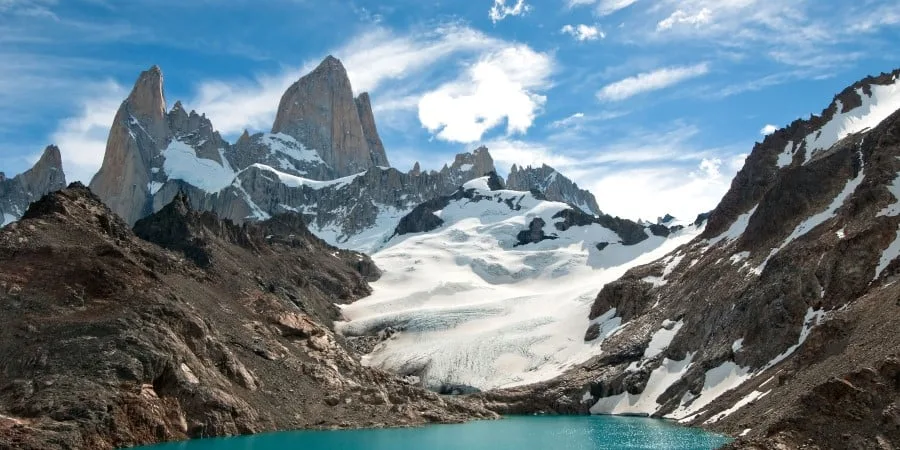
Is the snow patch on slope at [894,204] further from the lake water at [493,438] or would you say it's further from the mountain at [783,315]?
the lake water at [493,438]

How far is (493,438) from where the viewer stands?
6656cm

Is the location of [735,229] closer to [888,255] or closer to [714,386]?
[714,386]

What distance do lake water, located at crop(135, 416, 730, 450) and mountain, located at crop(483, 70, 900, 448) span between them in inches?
147

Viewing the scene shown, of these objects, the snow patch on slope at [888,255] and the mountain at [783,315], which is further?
the snow patch on slope at [888,255]

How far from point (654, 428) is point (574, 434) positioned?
7.52 meters

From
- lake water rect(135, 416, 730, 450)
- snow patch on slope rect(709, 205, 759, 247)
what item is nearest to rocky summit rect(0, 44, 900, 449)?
snow patch on slope rect(709, 205, 759, 247)

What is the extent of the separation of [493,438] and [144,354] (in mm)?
28577

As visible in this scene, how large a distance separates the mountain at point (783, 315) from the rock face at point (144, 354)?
71.7 feet

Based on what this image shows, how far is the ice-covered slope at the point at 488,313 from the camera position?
112062mm

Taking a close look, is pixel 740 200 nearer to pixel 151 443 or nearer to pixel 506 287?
pixel 506 287

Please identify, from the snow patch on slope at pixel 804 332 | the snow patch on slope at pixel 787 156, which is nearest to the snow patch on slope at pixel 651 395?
the snow patch on slope at pixel 804 332

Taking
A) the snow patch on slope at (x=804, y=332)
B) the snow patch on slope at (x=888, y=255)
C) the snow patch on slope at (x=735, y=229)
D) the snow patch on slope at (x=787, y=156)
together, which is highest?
the snow patch on slope at (x=787, y=156)

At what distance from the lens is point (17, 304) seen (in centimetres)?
6022

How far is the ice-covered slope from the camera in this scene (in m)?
112
